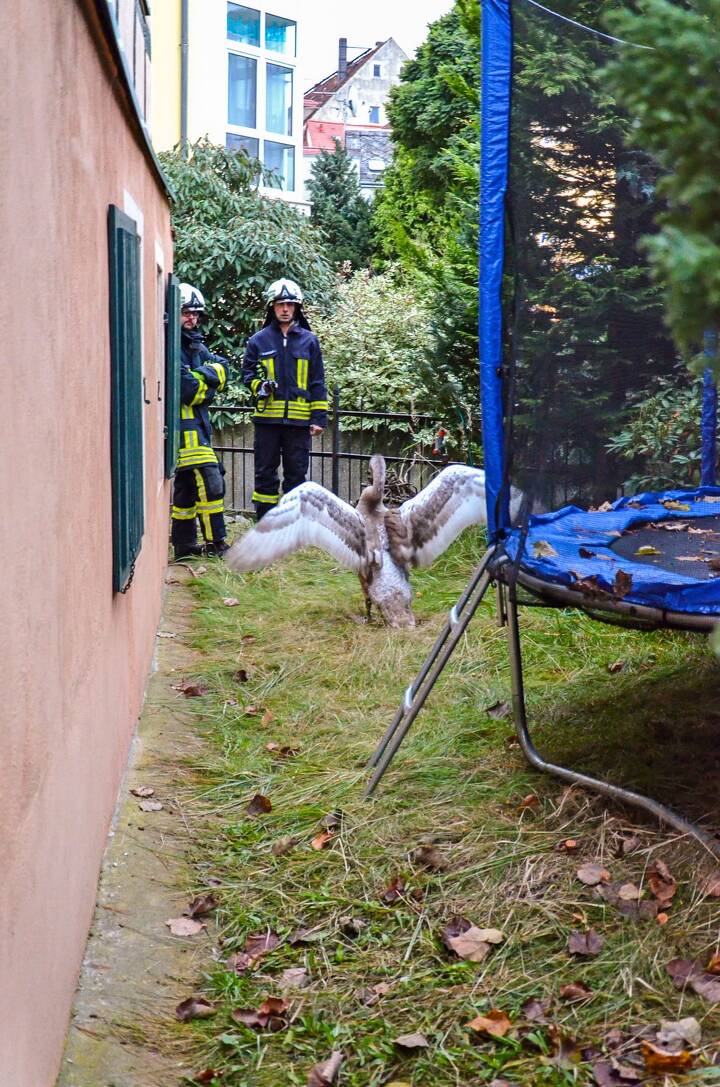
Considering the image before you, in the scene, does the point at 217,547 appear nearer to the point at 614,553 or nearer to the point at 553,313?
the point at 614,553

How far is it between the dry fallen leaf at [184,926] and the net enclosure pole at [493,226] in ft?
6.31

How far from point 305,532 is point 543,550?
3.21m

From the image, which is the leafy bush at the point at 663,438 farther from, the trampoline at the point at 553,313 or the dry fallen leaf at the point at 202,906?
the dry fallen leaf at the point at 202,906

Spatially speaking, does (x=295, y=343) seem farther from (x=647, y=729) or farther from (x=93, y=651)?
(x=93, y=651)

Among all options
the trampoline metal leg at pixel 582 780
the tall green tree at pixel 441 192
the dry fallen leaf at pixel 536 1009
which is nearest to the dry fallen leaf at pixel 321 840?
the trampoline metal leg at pixel 582 780

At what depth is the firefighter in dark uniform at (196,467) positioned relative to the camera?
34.2 feet

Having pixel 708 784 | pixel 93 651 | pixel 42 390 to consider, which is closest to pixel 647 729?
pixel 708 784

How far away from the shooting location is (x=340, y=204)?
31.6 metres

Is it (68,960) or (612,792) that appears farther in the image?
(612,792)

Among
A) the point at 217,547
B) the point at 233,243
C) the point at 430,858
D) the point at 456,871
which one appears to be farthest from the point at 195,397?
the point at 456,871

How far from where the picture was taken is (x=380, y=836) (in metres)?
4.44

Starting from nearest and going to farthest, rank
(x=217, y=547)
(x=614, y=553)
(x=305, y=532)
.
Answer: (x=614, y=553)
(x=305, y=532)
(x=217, y=547)

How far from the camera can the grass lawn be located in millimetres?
3197

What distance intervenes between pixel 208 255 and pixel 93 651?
1289 centimetres
